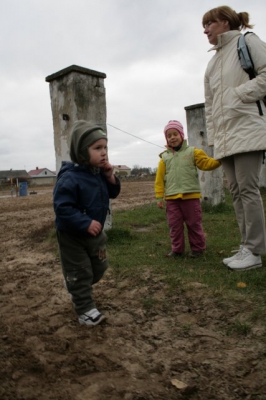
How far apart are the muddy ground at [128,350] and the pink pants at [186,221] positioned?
0.93 meters

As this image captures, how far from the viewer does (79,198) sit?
2457 mm

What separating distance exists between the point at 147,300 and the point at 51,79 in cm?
372

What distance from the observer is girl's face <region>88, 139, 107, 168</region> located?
2.47 m

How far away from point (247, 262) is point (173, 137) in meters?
1.53

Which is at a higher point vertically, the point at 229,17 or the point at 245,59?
the point at 229,17

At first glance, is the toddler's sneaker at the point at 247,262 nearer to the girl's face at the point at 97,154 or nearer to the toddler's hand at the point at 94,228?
the toddler's hand at the point at 94,228

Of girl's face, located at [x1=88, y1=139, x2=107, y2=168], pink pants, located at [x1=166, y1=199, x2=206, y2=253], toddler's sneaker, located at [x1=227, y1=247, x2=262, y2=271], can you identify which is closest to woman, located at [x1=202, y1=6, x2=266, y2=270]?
toddler's sneaker, located at [x1=227, y1=247, x2=262, y2=271]

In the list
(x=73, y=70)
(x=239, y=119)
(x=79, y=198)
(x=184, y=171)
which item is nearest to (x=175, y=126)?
(x=184, y=171)

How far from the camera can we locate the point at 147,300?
274 centimetres

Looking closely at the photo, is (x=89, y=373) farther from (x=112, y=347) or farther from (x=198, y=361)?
(x=198, y=361)

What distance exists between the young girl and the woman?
490 mm

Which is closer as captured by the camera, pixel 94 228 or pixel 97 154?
pixel 94 228

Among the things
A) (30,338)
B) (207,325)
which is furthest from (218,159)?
(30,338)

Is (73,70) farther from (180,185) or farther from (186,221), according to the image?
(186,221)
